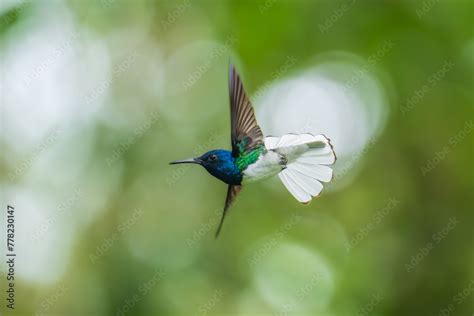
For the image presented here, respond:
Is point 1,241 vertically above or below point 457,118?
below

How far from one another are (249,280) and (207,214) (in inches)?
44.0

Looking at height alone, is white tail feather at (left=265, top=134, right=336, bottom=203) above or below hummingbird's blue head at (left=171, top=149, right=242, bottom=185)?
above

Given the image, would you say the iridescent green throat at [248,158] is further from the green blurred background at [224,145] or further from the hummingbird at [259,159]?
the green blurred background at [224,145]

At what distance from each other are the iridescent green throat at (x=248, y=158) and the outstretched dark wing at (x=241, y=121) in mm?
14

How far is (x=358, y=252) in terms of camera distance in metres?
7.10

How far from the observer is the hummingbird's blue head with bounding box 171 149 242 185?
5.09 feet

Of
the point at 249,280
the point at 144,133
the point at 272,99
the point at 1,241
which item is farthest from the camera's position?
the point at 249,280

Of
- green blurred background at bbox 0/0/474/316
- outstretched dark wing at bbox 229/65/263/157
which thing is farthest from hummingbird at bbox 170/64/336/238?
green blurred background at bbox 0/0/474/316

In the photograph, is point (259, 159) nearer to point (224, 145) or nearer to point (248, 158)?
point (248, 158)

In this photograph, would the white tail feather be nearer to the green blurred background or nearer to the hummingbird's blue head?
the hummingbird's blue head

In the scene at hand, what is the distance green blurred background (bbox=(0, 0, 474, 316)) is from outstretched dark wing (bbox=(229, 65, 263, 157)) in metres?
4.36

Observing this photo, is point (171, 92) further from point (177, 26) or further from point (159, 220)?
point (159, 220)

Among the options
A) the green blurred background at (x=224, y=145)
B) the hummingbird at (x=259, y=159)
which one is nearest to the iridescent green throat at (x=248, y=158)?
the hummingbird at (x=259, y=159)

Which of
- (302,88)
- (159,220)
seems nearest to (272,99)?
(302,88)
